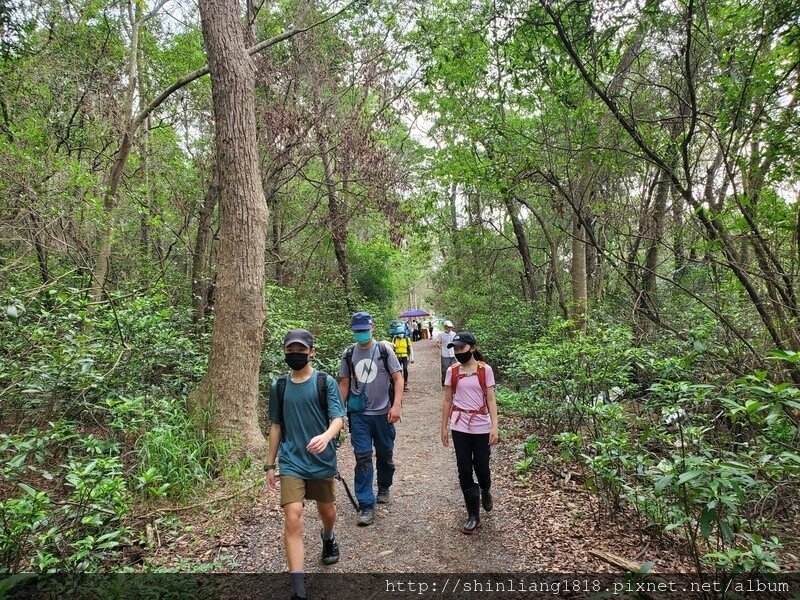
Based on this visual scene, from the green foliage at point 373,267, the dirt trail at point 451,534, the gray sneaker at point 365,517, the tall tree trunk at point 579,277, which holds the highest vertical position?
the green foliage at point 373,267

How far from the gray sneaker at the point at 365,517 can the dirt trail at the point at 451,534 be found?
0.18 feet

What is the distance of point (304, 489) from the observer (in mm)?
3180

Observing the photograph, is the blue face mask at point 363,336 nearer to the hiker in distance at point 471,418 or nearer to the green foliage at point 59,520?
the hiker in distance at point 471,418

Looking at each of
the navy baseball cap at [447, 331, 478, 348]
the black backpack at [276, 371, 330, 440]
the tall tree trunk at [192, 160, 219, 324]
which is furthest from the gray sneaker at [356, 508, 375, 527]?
the tall tree trunk at [192, 160, 219, 324]

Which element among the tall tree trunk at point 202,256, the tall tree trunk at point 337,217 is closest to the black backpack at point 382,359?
the tall tree trunk at point 202,256

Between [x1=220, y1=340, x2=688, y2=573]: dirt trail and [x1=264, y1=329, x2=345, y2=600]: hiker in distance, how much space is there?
0.85 meters

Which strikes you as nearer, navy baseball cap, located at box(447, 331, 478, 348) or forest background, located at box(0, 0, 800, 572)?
forest background, located at box(0, 0, 800, 572)

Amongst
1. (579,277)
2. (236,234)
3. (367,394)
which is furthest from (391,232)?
(367,394)

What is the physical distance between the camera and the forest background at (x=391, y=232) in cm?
360

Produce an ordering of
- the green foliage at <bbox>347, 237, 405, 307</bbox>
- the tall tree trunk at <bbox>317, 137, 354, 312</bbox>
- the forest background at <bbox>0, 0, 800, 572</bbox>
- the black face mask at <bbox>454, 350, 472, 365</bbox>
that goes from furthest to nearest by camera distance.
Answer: the green foliage at <bbox>347, 237, 405, 307</bbox>, the tall tree trunk at <bbox>317, 137, 354, 312</bbox>, the black face mask at <bbox>454, 350, 472, 365</bbox>, the forest background at <bbox>0, 0, 800, 572</bbox>

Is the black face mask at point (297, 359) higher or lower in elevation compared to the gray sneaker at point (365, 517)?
higher

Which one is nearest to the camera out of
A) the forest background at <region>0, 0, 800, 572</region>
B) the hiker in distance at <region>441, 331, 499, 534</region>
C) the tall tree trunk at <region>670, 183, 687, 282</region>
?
the forest background at <region>0, 0, 800, 572</region>

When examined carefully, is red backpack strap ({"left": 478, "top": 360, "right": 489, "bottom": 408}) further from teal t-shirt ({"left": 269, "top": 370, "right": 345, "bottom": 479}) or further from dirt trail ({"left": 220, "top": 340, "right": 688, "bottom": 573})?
teal t-shirt ({"left": 269, "top": 370, "right": 345, "bottom": 479})

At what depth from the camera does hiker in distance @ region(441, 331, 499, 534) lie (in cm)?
400
